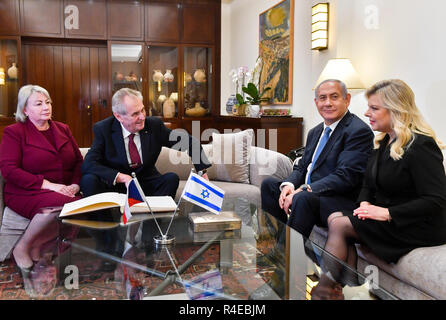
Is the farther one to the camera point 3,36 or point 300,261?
point 3,36

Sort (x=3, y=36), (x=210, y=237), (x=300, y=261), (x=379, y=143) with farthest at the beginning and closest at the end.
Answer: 1. (x=3, y=36)
2. (x=379, y=143)
3. (x=210, y=237)
4. (x=300, y=261)

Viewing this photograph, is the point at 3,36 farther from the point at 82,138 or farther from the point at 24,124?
the point at 24,124

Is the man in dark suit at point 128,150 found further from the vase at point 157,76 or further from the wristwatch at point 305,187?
the vase at point 157,76

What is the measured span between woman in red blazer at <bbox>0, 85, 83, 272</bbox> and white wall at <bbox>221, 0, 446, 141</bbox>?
2560 mm

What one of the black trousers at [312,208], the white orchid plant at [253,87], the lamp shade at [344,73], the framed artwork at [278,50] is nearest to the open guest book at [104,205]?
the black trousers at [312,208]

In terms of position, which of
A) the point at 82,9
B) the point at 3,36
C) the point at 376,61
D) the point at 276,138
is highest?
the point at 82,9

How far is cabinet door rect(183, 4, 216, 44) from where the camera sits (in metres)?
6.45

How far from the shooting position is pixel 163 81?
252 inches

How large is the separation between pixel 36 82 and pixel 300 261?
561 cm

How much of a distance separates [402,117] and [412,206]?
0.42 meters

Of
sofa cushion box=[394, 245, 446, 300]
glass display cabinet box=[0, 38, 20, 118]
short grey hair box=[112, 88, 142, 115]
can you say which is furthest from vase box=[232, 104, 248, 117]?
sofa cushion box=[394, 245, 446, 300]

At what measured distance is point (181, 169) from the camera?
11.9 feet

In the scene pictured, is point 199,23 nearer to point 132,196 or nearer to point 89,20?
point 89,20
